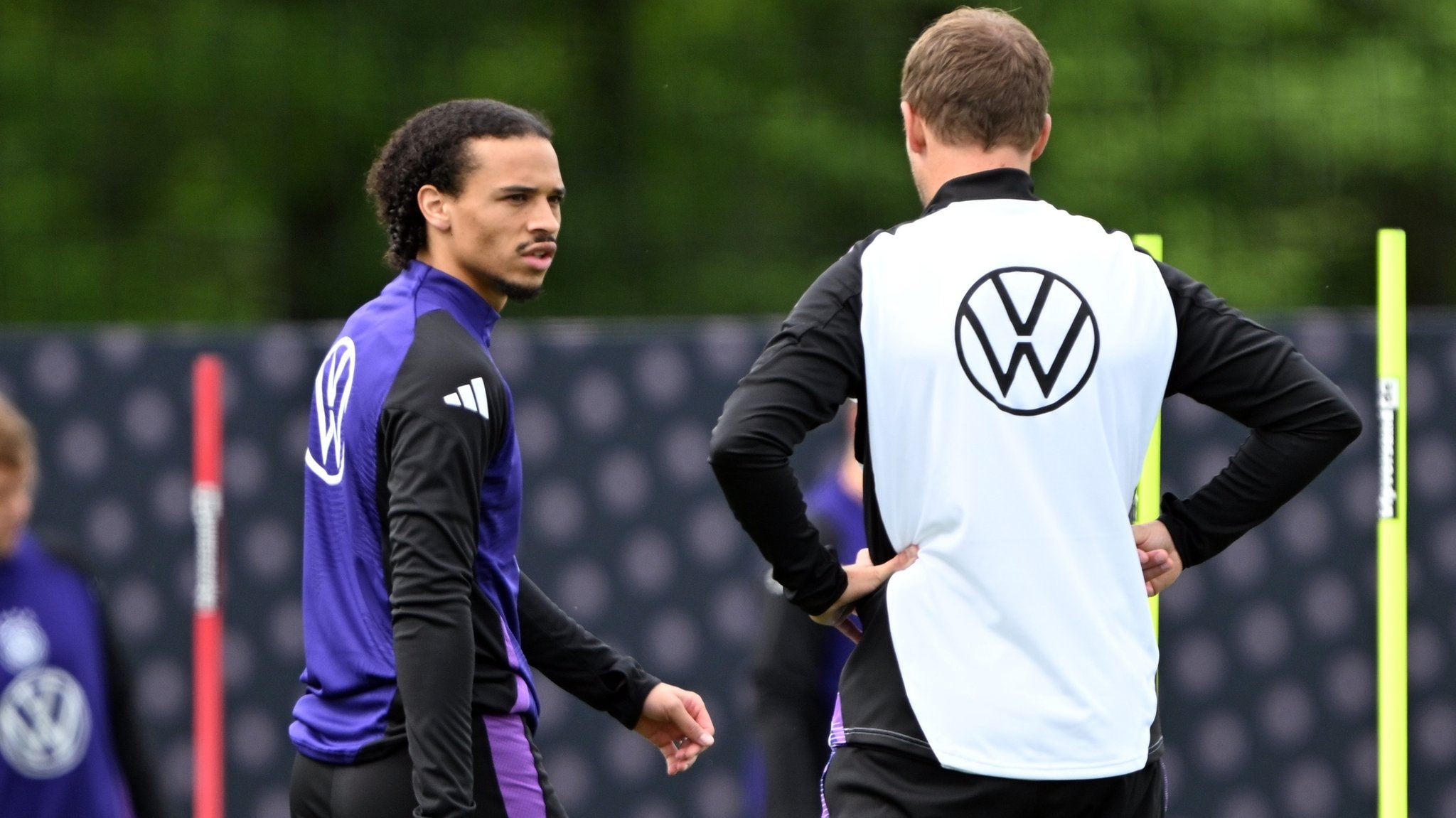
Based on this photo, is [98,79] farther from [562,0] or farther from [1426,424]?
[1426,424]

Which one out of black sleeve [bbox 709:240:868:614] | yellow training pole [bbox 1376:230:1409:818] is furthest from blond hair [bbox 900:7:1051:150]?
yellow training pole [bbox 1376:230:1409:818]

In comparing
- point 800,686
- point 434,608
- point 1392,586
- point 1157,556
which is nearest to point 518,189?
point 434,608

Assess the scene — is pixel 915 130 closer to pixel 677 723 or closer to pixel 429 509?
pixel 429 509

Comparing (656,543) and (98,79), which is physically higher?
(98,79)

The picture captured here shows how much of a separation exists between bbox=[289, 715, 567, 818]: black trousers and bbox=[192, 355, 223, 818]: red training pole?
2937 millimetres

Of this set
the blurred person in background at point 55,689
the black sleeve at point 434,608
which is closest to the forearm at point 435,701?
the black sleeve at point 434,608

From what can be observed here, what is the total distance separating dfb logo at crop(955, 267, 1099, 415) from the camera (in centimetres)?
222

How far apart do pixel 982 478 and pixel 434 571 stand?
728 millimetres

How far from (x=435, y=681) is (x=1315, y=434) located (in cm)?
123

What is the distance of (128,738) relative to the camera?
3.01m

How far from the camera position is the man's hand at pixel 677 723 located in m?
2.86

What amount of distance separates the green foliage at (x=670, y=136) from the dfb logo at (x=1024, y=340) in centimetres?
673

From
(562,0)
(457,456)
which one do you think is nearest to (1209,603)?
(457,456)

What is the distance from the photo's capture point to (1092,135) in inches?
352
